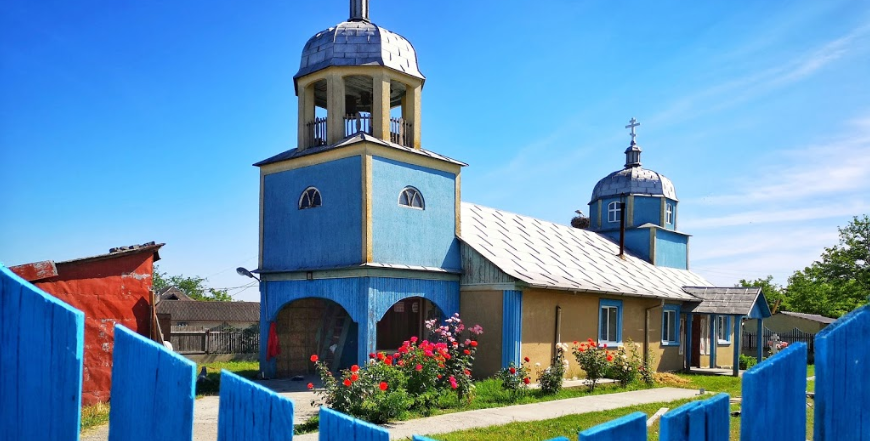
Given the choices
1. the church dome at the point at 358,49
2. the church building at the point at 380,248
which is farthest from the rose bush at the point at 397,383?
Answer: the church dome at the point at 358,49

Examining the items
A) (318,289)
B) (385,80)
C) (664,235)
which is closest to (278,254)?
(318,289)

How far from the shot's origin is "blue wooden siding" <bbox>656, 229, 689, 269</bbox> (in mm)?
30016

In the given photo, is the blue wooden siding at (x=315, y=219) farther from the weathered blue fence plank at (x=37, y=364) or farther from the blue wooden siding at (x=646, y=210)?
the blue wooden siding at (x=646, y=210)

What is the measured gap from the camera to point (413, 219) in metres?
17.4

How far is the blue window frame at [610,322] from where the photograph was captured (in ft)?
66.7

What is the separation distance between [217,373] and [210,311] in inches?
1136

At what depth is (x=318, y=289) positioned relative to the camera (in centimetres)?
1712

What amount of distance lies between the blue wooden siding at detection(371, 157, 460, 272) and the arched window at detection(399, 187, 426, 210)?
102 mm

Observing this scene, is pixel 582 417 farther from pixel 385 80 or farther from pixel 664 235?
pixel 664 235

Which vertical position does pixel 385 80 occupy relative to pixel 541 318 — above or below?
above

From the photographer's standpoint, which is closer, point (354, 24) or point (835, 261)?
point (354, 24)

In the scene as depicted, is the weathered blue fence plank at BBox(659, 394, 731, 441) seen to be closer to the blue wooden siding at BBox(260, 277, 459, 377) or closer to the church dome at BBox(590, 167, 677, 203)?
the blue wooden siding at BBox(260, 277, 459, 377)

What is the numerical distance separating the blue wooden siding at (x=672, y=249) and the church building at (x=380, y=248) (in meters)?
8.81

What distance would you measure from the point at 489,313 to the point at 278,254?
576 cm
